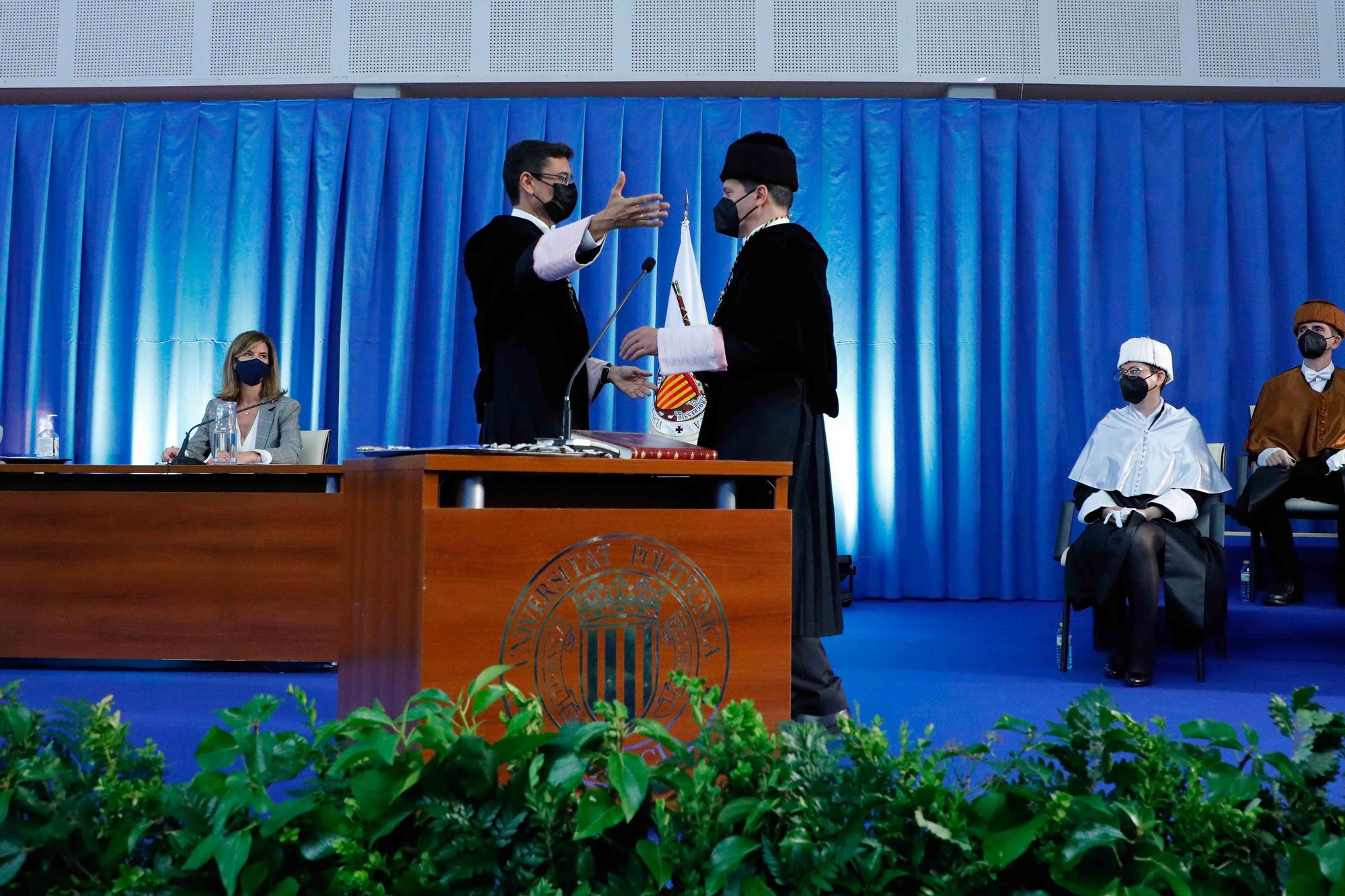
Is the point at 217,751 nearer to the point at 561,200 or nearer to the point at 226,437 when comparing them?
the point at 561,200

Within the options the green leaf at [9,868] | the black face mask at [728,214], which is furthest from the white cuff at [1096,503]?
the green leaf at [9,868]

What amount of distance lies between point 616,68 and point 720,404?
427 cm

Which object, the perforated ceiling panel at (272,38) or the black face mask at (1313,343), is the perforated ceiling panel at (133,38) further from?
the black face mask at (1313,343)

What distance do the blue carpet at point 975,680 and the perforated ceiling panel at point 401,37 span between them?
3.91 metres

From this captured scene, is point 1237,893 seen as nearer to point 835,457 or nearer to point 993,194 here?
point 835,457

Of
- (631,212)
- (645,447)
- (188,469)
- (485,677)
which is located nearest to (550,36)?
(188,469)

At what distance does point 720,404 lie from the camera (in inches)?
102

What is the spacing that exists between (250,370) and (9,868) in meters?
3.69

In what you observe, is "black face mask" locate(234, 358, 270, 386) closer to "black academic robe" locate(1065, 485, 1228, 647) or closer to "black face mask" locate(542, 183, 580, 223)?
"black face mask" locate(542, 183, 580, 223)

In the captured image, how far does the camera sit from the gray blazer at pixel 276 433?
439 centimetres

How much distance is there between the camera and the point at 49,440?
225 inches

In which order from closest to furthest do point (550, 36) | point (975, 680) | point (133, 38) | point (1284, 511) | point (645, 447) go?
point (645, 447), point (975, 680), point (1284, 511), point (550, 36), point (133, 38)

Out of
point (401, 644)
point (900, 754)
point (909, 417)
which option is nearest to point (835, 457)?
point (909, 417)

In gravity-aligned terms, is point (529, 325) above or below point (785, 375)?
above
